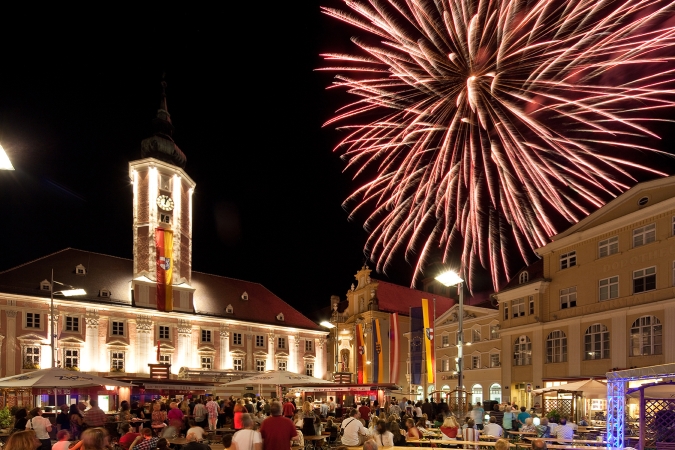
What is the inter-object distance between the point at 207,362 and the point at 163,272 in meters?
9.94

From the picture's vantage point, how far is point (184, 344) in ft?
191

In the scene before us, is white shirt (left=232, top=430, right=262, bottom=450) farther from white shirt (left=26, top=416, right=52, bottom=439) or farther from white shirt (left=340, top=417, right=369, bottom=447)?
white shirt (left=26, top=416, right=52, bottom=439)

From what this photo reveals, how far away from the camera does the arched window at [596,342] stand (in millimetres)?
33875

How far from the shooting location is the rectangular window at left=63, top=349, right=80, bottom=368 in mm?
49531

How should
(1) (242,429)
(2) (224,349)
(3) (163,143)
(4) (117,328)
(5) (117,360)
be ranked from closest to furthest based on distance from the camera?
(1) (242,429) < (5) (117,360) < (4) (117,328) < (3) (163,143) < (2) (224,349)

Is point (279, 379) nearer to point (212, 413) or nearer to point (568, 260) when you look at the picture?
point (212, 413)

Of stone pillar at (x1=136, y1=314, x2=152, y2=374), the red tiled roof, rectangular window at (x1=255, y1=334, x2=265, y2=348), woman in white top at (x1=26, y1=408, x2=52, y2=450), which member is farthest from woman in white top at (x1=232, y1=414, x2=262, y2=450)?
the red tiled roof

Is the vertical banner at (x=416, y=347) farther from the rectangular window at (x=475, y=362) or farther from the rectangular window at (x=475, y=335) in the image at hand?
the rectangular window at (x=475, y=362)

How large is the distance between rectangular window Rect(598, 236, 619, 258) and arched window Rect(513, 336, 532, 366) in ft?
27.7

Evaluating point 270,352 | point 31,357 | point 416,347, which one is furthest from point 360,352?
point 31,357

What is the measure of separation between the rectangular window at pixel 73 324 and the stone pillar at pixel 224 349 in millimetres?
14704

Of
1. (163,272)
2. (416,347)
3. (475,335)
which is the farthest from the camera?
(416,347)

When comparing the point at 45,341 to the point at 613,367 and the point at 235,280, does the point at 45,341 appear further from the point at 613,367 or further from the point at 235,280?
the point at 613,367

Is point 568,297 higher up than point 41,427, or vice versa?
point 568,297
